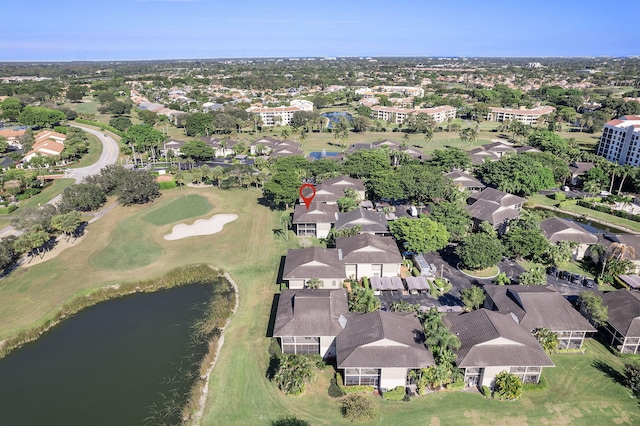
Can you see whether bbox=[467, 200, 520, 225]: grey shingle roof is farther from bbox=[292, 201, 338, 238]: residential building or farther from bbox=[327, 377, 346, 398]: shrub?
bbox=[327, 377, 346, 398]: shrub

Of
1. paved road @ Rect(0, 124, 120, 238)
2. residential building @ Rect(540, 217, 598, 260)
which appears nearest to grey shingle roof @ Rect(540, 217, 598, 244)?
residential building @ Rect(540, 217, 598, 260)

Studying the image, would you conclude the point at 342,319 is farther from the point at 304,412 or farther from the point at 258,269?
the point at 258,269

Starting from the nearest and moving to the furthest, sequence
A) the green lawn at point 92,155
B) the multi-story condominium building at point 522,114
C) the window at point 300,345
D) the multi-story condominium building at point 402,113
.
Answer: the window at point 300,345
the green lawn at point 92,155
the multi-story condominium building at point 522,114
the multi-story condominium building at point 402,113

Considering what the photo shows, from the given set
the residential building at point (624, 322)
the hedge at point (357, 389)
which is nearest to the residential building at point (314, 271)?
the hedge at point (357, 389)

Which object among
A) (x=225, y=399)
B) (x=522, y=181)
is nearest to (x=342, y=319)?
(x=225, y=399)

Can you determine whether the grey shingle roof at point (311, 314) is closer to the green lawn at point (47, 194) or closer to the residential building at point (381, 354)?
the residential building at point (381, 354)

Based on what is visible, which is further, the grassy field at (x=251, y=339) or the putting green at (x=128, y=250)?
the putting green at (x=128, y=250)

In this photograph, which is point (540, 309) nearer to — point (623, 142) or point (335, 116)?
point (623, 142)

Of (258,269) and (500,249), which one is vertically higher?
(500,249)
